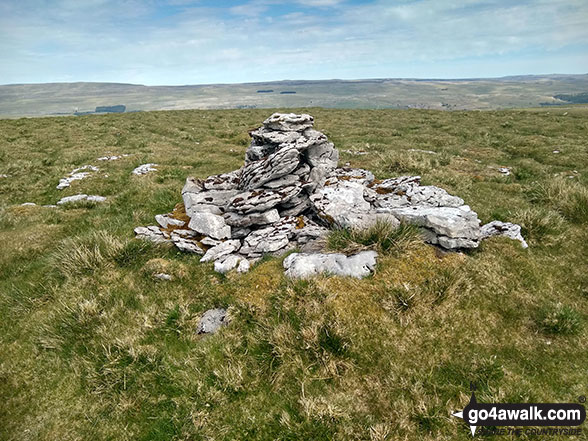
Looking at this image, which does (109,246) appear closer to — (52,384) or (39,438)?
(52,384)

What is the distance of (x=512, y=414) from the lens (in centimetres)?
570

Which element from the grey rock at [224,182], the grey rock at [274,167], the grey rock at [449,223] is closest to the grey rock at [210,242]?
the grey rock at [274,167]

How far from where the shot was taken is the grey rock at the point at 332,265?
8469 mm

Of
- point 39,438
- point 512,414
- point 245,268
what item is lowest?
point 39,438

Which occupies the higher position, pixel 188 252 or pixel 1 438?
pixel 188 252

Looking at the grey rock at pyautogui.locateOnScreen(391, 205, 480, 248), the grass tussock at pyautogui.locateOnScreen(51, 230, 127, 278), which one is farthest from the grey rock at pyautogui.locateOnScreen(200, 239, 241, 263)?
the grey rock at pyautogui.locateOnScreen(391, 205, 480, 248)

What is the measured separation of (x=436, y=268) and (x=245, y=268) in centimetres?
567

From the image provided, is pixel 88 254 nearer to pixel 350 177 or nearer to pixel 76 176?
pixel 350 177

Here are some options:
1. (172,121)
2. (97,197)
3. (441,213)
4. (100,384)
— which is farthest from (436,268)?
(172,121)

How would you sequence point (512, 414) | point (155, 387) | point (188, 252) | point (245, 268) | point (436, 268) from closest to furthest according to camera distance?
1. point (512, 414)
2. point (155, 387)
3. point (436, 268)
4. point (245, 268)
5. point (188, 252)

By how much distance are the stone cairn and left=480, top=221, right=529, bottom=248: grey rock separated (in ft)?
0.10

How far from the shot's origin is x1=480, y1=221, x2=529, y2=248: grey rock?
10039mm

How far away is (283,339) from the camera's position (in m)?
6.91

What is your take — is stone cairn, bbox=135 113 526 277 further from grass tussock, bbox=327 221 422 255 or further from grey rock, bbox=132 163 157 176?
grey rock, bbox=132 163 157 176
